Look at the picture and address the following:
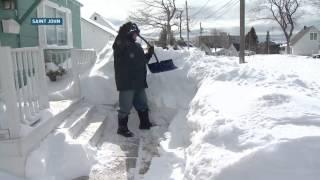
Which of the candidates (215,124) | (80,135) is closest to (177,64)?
(80,135)

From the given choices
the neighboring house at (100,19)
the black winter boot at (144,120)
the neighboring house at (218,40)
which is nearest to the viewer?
the black winter boot at (144,120)

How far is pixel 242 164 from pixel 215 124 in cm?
93

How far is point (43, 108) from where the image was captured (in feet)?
17.9

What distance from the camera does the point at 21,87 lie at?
15.5 ft

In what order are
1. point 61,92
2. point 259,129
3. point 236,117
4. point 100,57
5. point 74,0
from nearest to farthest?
1. point 259,129
2. point 236,117
3. point 61,92
4. point 100,57
5. point 74,0

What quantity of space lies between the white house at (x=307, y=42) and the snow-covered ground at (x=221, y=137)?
7424 cm

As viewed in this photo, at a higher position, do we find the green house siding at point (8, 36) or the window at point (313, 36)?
the window at point (313, 36)

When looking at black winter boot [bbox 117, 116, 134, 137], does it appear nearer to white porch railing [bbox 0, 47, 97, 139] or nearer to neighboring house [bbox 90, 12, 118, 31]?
white porch railing [bbox 0, 47, 97, 139]

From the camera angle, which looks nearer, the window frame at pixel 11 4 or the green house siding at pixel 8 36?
the green house siding at pixel 8 36

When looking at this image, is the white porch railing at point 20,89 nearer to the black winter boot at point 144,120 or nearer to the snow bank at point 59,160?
the snow bank at point 59,160

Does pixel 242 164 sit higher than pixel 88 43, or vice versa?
pixel 88 43

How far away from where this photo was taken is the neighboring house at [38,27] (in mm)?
8805

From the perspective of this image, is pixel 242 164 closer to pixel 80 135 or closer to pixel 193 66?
pixel 80 135

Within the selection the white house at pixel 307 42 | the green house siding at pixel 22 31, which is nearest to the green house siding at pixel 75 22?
the green house siding at pixel 22 31
